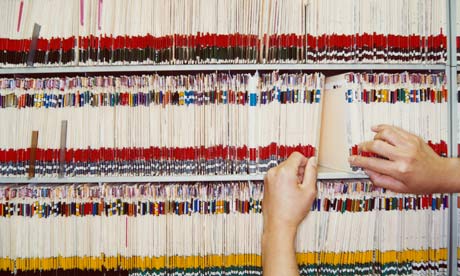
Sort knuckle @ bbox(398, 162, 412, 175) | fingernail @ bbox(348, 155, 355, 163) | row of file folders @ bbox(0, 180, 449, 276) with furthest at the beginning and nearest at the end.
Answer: row of file folders @ bbox(0, 180, 449, 276) < fingernail @ bbox(348, 155, 355, 163) < knuckle @ bbox(398, 162, 412, 175)

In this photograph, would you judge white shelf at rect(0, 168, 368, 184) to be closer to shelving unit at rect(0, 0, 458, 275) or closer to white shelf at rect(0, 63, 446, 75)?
shelving unit at rect(0, 0, 458, 275)

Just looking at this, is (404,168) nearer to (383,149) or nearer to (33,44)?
(383,149)

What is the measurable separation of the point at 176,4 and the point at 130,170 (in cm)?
71

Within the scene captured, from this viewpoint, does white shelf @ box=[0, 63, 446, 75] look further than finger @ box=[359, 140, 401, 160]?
Yes

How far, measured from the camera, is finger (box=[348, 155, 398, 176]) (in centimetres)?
113

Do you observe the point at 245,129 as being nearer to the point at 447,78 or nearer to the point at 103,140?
the point at 103,140

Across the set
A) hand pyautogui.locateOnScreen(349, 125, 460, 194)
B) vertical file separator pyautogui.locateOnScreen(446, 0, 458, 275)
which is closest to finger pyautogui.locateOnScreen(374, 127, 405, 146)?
hand pyautogui.locateOnScreen(349, 125, 460, 194)

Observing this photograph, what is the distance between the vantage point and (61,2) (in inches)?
53.7

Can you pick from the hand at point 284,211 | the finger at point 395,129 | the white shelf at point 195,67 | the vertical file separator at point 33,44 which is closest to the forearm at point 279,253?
the hand at point 284,211

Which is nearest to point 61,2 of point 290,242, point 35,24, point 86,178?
point 35,24

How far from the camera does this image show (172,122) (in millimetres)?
1333

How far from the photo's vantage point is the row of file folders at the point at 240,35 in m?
1.33

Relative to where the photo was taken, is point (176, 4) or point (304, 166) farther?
point (176, 4)

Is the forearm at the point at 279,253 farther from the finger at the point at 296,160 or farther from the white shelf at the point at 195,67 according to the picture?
the white shelf at the point at 195,67
